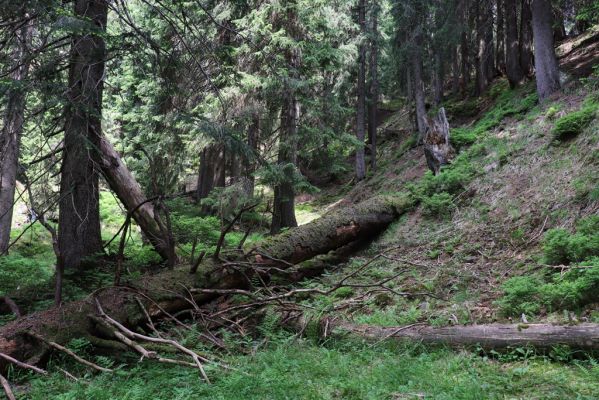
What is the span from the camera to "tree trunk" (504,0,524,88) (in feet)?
56.2

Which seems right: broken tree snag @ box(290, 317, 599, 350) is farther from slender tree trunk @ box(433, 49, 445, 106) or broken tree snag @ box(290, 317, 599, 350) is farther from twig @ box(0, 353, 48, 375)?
slender tree trunk @ box(433, 49, 445, 106)

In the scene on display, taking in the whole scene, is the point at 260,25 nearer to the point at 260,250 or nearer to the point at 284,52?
the point at 284,52

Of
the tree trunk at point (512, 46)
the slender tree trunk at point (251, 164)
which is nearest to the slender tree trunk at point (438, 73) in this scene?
the tree trunk at point (512, 46)

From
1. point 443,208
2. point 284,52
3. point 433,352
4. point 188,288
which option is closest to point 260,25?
point 284,52

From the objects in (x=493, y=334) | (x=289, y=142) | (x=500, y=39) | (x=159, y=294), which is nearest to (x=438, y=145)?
(x=289, y=142)

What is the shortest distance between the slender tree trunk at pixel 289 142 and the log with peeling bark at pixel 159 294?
2977 mm

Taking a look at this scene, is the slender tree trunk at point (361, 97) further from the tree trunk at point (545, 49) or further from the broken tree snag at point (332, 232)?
the broken tree snag at point (332, 232)

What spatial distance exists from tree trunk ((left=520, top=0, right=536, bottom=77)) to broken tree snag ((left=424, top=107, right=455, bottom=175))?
8218 millimetres

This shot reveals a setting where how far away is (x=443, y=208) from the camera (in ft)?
30.5

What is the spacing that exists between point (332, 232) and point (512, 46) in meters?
13.6

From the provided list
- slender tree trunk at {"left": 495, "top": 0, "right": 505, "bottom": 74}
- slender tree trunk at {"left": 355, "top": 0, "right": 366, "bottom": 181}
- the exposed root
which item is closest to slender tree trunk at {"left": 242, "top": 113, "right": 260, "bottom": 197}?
the exposed root

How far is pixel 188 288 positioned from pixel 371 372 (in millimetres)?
3181

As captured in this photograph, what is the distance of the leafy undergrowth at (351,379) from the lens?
11.3 feet

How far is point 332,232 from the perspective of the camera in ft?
28.9
